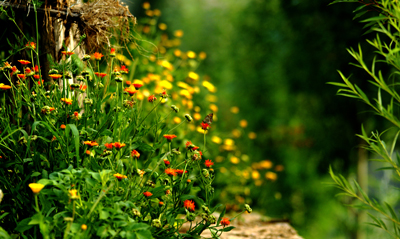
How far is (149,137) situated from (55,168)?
1.53 meters

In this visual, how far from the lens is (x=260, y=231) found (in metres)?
2.30

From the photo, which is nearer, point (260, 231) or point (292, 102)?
point (260, 231)

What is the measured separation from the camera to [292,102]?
5512mm

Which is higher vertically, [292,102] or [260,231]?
[292,102]

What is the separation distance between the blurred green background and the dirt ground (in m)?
0.31

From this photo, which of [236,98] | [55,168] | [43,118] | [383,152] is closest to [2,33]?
[43,118]

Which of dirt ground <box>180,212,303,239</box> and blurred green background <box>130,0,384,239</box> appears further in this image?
blurred green background <box>130,0,384,239</box>

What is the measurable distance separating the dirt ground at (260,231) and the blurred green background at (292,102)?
31 cm

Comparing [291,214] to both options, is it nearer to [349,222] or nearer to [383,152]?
[349,222]

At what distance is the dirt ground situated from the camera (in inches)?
82.1

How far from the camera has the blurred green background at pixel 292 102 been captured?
3951 millimetres

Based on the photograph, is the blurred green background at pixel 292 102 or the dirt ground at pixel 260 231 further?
the blurred green background at pixel 292 102

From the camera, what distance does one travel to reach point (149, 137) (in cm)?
280

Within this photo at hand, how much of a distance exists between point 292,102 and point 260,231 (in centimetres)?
351
